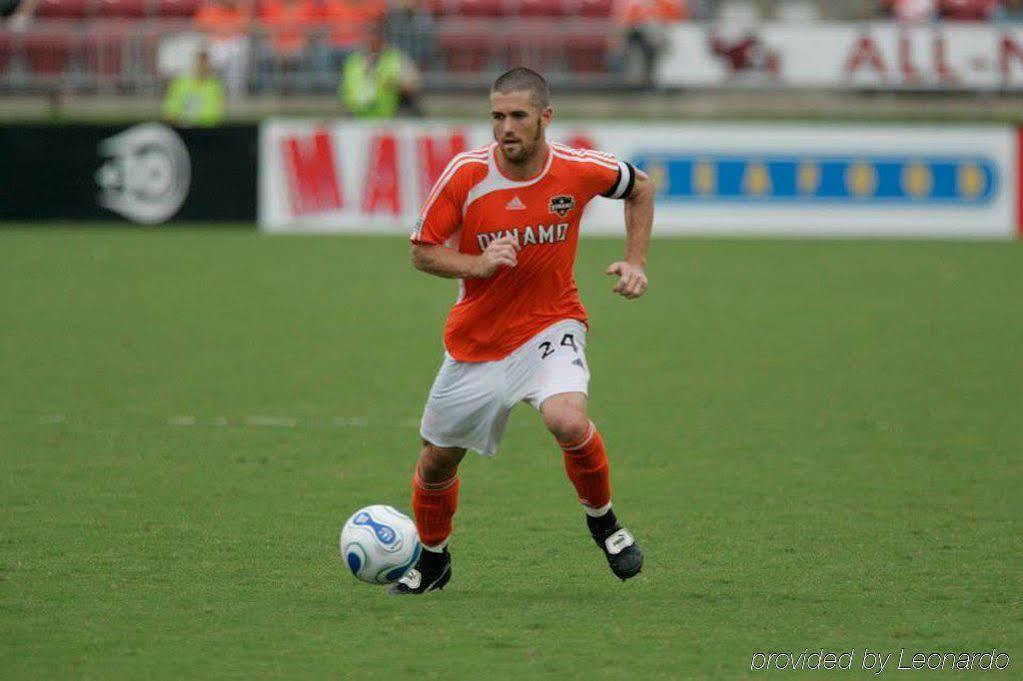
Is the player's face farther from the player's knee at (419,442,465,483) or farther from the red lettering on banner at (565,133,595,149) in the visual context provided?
the red lettering on banner at (565,133,595,149)

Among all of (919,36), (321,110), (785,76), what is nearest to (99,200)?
(321,110)

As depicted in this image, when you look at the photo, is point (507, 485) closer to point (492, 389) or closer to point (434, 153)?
point (492, 389)

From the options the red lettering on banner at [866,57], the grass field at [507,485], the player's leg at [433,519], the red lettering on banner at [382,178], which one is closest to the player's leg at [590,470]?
the grass field at [507,485]

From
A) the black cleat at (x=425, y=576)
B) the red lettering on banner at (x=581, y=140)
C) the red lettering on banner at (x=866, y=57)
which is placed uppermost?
the red lettering on banner at (x=866, y=57)

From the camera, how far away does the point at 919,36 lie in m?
24.4

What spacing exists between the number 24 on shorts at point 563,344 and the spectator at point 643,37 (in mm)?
18724

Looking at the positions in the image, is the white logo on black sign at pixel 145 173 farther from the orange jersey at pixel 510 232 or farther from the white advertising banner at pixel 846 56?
the orange jersey at pixel 510 232

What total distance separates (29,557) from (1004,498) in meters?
4.46

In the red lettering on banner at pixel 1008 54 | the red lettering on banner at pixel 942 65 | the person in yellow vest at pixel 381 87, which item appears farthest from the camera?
the red lettering on banner at pixel 942 65

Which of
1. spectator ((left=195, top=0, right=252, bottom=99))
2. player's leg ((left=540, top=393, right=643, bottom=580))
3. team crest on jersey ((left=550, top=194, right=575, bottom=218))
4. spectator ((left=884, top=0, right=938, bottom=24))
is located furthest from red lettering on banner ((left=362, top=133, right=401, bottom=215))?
player's leg ((left=540, top=393, right=643, bottom=580))

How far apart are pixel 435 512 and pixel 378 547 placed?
0.27 metres

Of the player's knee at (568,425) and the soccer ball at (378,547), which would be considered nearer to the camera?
the player's knee at (568,425)

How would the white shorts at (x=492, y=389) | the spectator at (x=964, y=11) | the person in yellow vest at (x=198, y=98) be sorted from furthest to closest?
the spectator at (x=964, y=11) → the person in yellow vest at (x=198, y=98) → the white shorts at (x=492, y=389)

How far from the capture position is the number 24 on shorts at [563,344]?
6.25 meters
